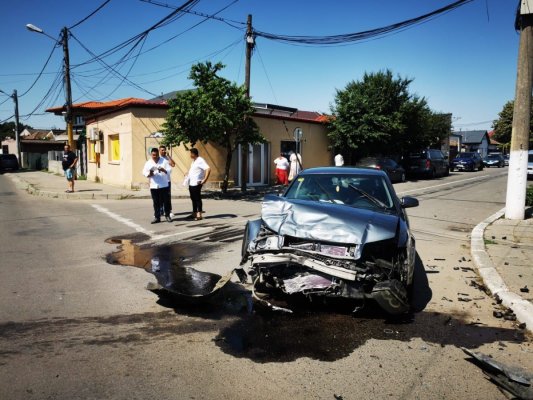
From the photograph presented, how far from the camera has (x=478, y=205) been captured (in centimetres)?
→ 1409

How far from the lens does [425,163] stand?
25.7 meters

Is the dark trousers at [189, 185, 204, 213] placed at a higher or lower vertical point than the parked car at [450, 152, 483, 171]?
lower

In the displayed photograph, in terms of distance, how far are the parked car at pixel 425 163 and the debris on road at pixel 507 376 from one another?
24.0 m

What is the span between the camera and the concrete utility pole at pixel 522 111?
30.7 feet

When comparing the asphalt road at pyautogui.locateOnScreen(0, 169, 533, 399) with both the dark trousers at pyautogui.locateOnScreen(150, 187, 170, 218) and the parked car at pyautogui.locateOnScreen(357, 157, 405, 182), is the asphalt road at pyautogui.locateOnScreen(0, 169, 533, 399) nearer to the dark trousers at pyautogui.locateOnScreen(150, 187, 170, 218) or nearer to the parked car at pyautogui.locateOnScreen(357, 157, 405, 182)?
the dark trousers at pyautogui.locateOnScreen(150, 187, 170, 218)

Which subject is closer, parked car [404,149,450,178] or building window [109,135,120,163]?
building window [109,135,120,163]

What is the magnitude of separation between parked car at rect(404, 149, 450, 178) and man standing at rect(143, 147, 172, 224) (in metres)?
19.9

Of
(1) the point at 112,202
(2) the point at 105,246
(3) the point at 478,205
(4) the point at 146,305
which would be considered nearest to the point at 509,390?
(4) the point at 146,305

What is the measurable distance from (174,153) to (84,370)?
15.4m

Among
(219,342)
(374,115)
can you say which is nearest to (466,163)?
(374,115)

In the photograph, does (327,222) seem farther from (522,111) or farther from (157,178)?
(522,111)

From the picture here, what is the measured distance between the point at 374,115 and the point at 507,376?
21.7 meters

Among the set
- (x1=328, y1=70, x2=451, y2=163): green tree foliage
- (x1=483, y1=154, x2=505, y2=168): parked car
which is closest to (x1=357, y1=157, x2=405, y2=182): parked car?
(x1=328, y1=70, x2=451, y2=163): green tree foliage

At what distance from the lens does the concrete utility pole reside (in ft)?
30.7
